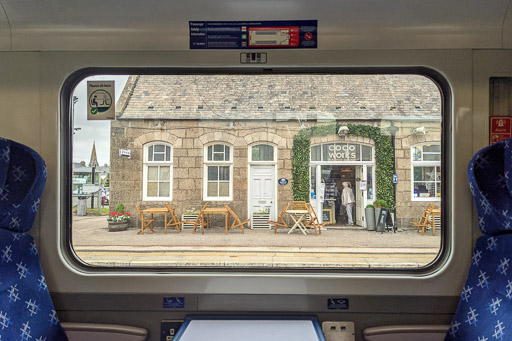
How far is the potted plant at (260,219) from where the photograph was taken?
2934mm

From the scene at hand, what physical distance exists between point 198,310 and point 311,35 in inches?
64.0

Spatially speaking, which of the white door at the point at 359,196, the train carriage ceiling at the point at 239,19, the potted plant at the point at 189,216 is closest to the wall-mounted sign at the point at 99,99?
the train carriage ceiling at the point at 239,19

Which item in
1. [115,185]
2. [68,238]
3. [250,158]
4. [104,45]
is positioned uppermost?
[104,45]

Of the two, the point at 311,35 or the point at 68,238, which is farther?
the point at 68,238

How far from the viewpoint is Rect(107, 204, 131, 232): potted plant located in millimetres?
2740

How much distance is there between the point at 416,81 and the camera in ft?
5.87

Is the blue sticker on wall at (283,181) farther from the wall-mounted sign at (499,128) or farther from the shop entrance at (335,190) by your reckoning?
the wall-mounted sign at (499,128)

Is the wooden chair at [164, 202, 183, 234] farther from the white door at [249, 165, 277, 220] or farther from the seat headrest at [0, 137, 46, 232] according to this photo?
the seat headrest at [0, 137, 46, 232]

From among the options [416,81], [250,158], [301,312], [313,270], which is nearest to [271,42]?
[416,81]

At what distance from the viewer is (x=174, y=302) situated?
1.68 m

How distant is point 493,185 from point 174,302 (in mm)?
1740

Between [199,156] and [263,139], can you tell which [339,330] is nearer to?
[263,139]

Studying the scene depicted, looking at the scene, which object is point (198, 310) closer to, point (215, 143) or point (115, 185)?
point (115, 185)

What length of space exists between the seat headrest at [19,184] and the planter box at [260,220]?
178 cm
